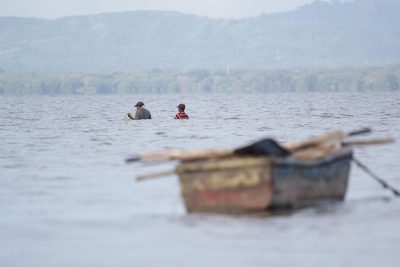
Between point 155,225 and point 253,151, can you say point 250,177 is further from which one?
point 155,225

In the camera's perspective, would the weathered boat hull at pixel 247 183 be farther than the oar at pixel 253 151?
No

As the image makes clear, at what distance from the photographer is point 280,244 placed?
15.7 metres

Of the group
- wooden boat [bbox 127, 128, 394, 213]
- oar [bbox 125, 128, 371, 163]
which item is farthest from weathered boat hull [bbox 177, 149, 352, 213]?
oar [bbox 125, 128, 371, 163]

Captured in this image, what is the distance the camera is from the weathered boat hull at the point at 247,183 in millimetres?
17375

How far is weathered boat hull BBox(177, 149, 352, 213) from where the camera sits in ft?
57.0

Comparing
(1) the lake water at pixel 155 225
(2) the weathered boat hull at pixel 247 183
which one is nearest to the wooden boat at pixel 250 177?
(2) the weathered boat hull at pixel 247 183

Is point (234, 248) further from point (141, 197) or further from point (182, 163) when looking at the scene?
point (141, 197)

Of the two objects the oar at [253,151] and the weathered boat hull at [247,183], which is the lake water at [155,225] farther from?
the oar at [253,151]

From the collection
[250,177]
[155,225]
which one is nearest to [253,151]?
[250,177]

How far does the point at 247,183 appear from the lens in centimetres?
1750

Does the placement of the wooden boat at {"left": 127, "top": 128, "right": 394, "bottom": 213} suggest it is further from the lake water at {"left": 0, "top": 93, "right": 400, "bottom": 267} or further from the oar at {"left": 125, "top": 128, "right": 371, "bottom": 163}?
the lake water at {"left": 0, "top": 93, "right": 400, "bottom": 267}

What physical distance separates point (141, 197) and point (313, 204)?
4.62 meters

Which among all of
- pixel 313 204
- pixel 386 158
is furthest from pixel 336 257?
pixel 386 158

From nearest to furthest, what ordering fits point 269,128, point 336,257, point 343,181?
point 336,257 → point 343,181 → point 269,128
